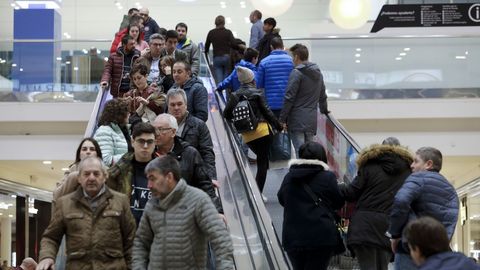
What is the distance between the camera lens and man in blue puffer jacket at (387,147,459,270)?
7023mm

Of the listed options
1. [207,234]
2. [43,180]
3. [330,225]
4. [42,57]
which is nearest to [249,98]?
[330,225]

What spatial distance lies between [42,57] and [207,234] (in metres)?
15.1

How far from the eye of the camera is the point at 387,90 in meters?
19.5

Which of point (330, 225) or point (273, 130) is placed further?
point (273, 130)

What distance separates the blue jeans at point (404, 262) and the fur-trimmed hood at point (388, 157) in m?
1.05

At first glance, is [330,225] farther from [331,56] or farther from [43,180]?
[43,180]

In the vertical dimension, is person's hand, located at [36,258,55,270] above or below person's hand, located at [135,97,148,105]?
below

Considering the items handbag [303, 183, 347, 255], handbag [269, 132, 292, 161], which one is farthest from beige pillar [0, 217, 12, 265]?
handbag [303, 183, 347, 255]

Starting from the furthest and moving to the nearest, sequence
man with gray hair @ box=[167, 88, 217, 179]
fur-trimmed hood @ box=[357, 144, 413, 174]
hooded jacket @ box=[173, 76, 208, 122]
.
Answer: hooded jacket @ box=[173, 76, 208, 122], man with gray hair @ box=[167, 88, 217, 179], fur-trimmed hood @ box=[357, 144, 413, 174]

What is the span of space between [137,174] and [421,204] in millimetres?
2114

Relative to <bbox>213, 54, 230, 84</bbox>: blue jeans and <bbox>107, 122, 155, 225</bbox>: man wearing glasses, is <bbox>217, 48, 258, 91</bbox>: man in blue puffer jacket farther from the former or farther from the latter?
<bbox>107, 122, 155, 225</bbox>: man wearing glasses

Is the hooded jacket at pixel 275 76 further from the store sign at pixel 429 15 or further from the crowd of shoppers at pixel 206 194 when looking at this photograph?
the store sign at pixel 429 15

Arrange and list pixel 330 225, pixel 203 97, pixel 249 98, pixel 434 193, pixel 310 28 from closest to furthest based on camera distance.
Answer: pixel 434 193 < pixel 330 225 < pixel 203 97 < pixel 249 98 < pixel 310 28

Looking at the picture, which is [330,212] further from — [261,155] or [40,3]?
[40,3]
